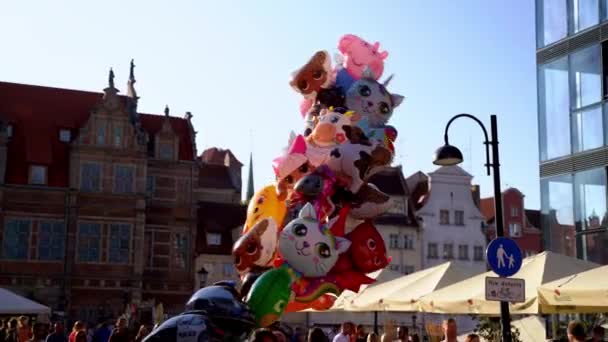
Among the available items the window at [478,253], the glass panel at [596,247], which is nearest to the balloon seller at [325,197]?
the glass panel at [596,247]

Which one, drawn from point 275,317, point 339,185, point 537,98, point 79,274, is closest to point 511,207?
point 79,274

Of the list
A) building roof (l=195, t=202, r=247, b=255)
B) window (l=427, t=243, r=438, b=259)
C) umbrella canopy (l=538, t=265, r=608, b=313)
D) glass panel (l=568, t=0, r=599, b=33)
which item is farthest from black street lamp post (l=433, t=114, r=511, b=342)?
window (l=427, t=243, r=438, b=259)

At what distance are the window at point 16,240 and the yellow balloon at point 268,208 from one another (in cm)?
2459

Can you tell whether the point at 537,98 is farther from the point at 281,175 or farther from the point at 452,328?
the point at 452,328

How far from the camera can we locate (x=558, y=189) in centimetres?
2419

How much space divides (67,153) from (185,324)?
3799 centimetres

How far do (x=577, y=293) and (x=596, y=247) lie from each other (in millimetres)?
11590

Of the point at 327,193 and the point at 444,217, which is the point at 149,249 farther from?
the point at 327,193

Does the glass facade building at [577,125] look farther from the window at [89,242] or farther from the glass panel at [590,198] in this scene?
the window at [89,242]

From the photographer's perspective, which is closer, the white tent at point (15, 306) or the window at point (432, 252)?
the white tent at point (15, 306)

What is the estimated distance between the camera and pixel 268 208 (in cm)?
Answer: 1931

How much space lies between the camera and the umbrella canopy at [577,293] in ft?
37.9

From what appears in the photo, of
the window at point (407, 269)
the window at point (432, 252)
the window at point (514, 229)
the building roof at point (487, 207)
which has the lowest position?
the window at point (407, 269)

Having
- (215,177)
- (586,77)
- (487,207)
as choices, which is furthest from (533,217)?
(586,77)
